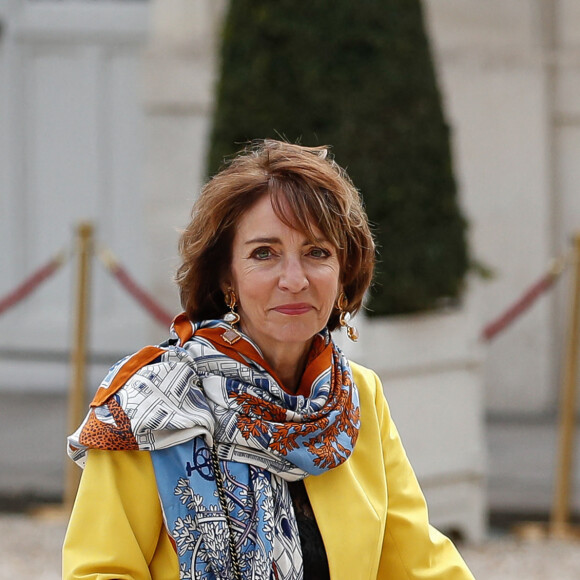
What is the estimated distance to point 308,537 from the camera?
6.68ft

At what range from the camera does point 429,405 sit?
4.68m

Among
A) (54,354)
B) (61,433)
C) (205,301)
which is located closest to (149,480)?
(205,301)

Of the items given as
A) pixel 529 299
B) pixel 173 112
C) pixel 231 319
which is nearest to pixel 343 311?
pixel 231 319

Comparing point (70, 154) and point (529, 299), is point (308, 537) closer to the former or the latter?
point (529, 299)

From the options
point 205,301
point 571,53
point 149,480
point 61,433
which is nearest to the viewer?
point 149,480

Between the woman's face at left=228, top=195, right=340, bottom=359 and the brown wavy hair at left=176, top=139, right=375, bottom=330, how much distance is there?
2 centimetres

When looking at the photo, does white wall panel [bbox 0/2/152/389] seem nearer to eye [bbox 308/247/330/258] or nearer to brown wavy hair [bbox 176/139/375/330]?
brown wavy hair [bbox 176/139/375/330]

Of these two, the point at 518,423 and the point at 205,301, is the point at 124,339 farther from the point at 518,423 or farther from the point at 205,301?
the point at 205,301

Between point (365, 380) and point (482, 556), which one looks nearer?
point (365, 380)

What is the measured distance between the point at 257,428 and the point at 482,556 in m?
2.99

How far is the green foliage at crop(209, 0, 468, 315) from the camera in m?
4.66

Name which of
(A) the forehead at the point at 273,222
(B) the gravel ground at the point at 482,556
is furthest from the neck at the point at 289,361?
(B) the gravel ground at the point at 482,556

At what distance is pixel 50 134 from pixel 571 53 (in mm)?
3287

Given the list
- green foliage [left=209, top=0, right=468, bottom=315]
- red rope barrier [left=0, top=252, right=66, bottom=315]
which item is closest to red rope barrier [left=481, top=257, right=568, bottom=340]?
green foliage [left=209, top=0, right=468, bottom=315]
